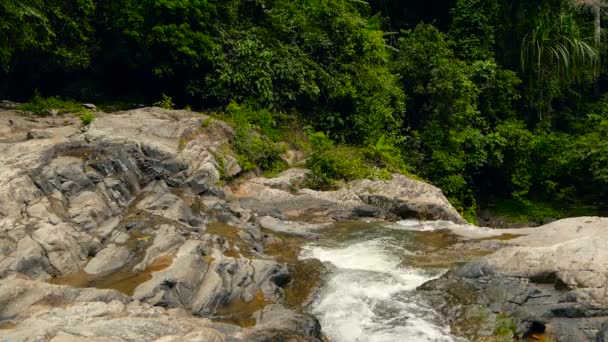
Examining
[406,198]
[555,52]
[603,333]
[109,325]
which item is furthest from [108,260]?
[555,52]

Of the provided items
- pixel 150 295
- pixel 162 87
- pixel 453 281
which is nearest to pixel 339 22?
pixel 162 87

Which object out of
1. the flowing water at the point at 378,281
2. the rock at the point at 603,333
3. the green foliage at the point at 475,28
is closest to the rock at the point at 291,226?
the flowing water at the point at 378,281

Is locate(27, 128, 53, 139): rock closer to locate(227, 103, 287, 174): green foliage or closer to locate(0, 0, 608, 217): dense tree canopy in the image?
locate(0, 0, 608, 217): dense tree canopy

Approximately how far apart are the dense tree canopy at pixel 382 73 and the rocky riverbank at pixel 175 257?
13.6 ft

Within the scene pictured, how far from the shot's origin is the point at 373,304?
838 centimetres

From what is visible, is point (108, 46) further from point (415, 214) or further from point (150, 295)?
point (150, 295)

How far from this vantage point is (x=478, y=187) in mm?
23578

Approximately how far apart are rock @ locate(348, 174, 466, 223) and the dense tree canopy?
262 centimetres

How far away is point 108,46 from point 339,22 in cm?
808

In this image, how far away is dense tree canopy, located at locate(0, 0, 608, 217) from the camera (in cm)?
1683

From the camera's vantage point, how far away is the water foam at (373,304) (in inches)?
301

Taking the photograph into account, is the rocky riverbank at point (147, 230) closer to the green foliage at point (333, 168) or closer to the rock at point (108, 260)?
the rock at point (108, 260)

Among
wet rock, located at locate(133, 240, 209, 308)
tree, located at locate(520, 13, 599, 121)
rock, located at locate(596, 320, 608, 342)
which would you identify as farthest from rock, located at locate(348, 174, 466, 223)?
tree, located at locate(520, 13, 599, 121)

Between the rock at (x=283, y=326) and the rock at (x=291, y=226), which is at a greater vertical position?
the rock at (x=283, y=326)
